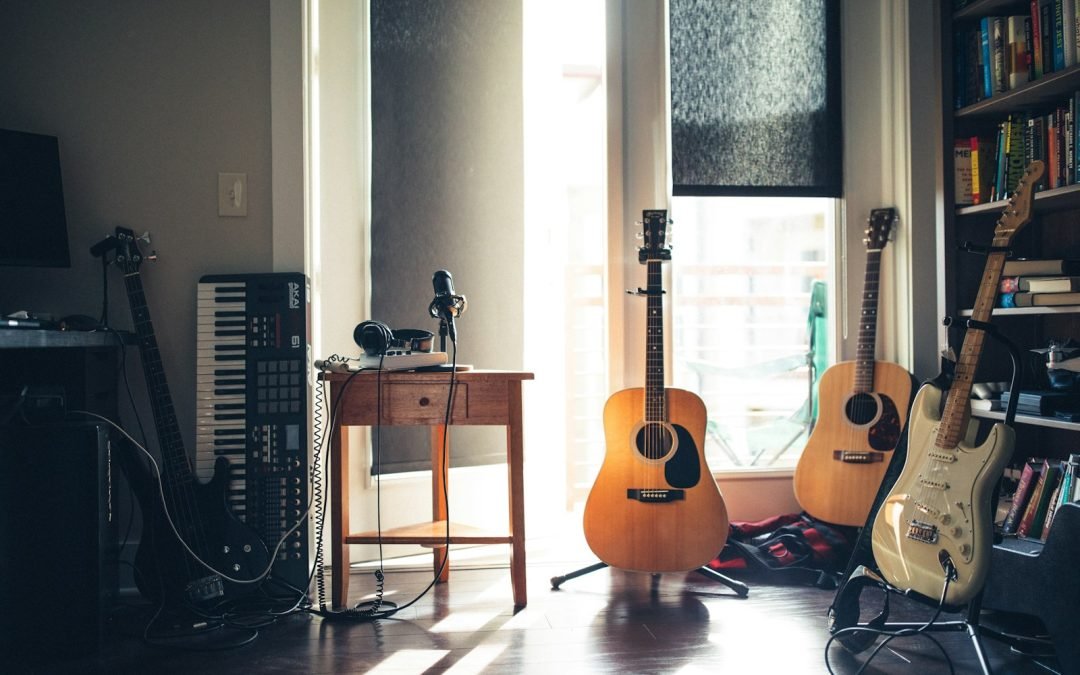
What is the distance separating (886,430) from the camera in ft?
8.81

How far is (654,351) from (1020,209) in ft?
3.49

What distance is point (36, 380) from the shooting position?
2.29 meters

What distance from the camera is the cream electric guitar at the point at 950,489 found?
1750mm

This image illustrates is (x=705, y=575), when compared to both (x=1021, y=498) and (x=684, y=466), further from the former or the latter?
(x=1021, y=498)

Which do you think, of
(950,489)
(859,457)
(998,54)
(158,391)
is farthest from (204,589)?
(998,54)

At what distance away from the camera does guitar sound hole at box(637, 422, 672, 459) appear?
2471mm

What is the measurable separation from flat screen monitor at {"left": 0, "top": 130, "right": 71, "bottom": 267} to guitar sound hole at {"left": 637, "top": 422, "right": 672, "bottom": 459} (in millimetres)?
1799

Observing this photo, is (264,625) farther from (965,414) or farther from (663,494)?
(965,414)

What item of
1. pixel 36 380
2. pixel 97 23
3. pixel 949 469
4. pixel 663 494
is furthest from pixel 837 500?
pixel 97 23

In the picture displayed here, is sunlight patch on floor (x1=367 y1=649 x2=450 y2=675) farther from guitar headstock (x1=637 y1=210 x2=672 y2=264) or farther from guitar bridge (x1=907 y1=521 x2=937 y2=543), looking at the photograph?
guitar headstock (x1=637 y1=210 x2=672 y2=264)

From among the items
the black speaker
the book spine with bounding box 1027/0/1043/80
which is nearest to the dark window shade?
the book spine with bounding box 1027/0/1043/80

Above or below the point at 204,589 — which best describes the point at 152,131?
above

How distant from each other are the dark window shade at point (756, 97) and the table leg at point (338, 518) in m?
1.56

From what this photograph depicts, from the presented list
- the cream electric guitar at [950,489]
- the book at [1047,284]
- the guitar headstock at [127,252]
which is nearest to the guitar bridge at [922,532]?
the cream electric guitar at [950,489]
